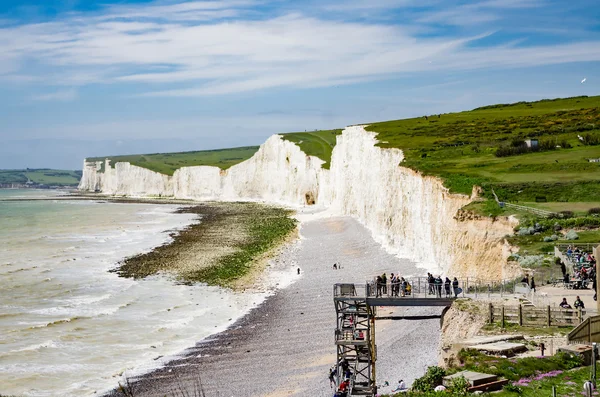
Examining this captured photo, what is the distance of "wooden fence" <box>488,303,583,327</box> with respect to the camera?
774 inches

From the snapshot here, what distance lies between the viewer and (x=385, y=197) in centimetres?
5819

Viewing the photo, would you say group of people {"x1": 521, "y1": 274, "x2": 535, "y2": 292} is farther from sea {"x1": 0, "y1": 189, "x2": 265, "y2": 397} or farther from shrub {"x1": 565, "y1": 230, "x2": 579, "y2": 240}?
sea {"x1": 0, "y1": 189, "x2": 265, "y2": 397}

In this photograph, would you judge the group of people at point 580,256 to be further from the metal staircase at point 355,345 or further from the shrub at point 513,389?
the shrub at point 513,389

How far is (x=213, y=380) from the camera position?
24.5 meters

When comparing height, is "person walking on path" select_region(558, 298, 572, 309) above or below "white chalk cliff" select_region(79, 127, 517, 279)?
below

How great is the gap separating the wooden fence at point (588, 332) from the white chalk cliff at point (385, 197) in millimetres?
9702

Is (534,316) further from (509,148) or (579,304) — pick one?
(509,148)

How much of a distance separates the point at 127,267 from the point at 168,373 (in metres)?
28.0

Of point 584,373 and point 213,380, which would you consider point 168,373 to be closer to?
point 213,380

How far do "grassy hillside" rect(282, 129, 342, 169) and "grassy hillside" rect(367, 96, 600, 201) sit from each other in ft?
104

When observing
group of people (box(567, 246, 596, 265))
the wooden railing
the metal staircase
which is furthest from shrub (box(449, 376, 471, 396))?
the wooden railing

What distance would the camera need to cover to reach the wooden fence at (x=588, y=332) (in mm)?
16844

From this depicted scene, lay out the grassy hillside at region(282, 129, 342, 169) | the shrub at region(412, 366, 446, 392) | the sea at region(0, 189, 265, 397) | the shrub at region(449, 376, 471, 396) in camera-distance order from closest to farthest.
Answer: the shrub at region(449, 376, 471, 396), the shrub at region(412, 366, 446, 392), the sea at region(0, 189, 265, 397), the grassy hillside at region(282, 129, 342, 169)

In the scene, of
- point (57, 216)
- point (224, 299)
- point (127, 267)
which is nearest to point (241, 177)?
point (57, 216)
